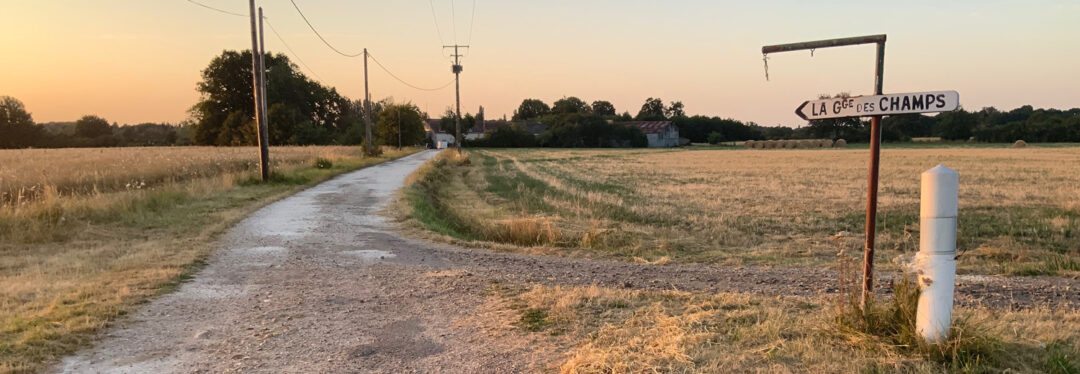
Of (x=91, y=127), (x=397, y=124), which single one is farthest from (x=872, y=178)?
(x=91, y=127)

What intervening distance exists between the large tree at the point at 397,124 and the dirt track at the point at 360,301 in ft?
179

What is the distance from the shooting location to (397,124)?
6281 centimetres

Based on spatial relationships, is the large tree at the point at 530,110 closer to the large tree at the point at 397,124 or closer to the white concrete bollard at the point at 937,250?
the large tree at the point at 397,124

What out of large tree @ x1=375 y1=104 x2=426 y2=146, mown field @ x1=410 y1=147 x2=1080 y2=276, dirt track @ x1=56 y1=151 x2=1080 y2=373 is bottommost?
mown field @ x1=410 y1=147 x2=1080 y2=276

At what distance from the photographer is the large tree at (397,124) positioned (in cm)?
6272

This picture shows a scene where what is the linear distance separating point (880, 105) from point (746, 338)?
191 centimetres

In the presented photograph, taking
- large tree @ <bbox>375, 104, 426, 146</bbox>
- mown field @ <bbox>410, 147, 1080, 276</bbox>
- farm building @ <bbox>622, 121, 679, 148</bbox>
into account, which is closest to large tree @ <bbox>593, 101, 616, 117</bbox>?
farm building @ <bbox>622, 121, 679, 148</bbox>

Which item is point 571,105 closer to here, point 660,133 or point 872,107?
point 660,133

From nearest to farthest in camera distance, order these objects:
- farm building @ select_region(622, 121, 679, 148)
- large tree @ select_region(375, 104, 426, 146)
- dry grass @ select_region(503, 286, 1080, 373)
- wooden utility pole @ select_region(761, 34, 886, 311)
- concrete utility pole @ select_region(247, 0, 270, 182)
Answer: dry grass @ select_region(503, 286, 1080, 373) → wooden utility pole @ select_region(761, 34, 886, 311) → concrete utility pole @ select_region(247, 0, 270, 182) → large tree @ select_region(375, 104, 426, 146) → farm building @ select_region(622, 121, 679, 148)

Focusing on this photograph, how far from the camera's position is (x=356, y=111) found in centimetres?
12938

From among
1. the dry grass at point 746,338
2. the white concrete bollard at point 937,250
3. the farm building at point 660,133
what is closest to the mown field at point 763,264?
the dry grass at point 746,338

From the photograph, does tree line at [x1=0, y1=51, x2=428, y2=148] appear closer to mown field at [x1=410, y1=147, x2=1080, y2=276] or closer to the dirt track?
mown field at [x1=410, y1=147, x2=1080, y2=276]

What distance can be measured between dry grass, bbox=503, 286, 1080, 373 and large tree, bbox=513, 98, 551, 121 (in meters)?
158

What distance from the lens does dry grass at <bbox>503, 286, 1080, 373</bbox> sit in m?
3.66
